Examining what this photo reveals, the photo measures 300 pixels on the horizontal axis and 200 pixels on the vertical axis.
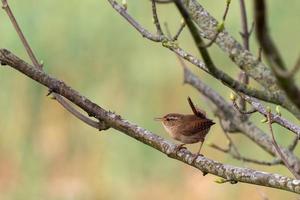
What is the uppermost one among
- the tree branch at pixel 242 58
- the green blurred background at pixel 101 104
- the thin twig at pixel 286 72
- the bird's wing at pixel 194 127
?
the green blurred background at pixel 101 104

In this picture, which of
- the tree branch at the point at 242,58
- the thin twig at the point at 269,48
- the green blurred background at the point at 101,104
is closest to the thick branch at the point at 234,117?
the tree branch at the point at 242,58

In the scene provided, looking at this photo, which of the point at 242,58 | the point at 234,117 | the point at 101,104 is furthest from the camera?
the point at 101,104

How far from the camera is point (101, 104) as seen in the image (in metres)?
7.61

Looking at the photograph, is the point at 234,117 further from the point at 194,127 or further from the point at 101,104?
the point at 101,104

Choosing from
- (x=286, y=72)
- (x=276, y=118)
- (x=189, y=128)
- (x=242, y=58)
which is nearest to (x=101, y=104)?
(x=189, y=128)

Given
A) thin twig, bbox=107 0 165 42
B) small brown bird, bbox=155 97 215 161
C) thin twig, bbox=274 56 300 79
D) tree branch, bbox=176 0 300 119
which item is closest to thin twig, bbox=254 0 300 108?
thin twig, bbox=274 56 300 79

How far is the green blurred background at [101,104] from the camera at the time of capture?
23.5ft

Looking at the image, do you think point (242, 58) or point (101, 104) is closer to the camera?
point (242, 58)

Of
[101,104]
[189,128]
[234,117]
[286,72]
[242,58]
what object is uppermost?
[101,104]

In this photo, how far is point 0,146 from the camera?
7.57 m

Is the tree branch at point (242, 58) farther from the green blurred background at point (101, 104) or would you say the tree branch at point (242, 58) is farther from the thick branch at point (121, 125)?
the green blurred background at point (101, 104)

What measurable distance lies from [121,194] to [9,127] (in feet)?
4.30

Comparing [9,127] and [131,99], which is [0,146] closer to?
[9,127]

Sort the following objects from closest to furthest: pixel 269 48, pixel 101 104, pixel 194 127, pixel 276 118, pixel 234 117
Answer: pixel 269 48
pixel 276 118
pixel 194 127
pixel 234 117
pixel 101 104
